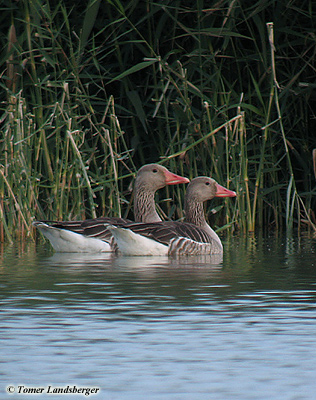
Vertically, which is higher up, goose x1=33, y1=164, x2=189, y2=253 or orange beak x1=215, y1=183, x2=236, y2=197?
orange beak x1=215, y1=183, x2=236, y2=197

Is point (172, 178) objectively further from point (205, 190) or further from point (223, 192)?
point (223, 192)

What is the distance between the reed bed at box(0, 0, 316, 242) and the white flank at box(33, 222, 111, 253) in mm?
680

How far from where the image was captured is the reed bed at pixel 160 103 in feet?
32.8

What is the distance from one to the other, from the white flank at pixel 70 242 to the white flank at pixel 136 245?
0.88ft

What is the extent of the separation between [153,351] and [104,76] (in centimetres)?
726

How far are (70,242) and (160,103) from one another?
100 inches

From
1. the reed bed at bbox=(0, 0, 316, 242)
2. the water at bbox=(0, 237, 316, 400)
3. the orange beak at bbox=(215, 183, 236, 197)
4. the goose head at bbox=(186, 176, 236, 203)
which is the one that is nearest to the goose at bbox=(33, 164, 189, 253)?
the goose head at bbox=(186, 176, 236, 203)

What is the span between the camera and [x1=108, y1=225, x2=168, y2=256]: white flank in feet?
28.6

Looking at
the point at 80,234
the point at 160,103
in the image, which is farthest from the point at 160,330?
the point at 160,103

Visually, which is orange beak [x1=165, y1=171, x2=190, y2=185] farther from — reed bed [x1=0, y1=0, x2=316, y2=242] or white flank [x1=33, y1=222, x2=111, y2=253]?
white flank [x1=33, y1=222, x2=111, y2=253]

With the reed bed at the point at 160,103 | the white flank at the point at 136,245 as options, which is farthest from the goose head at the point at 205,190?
the white flank at the point at 136,245

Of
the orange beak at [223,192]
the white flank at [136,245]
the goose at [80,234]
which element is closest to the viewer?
the white flank at [136,245]

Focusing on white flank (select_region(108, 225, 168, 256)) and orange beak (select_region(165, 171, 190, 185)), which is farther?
orange beak (select_region(165, 171, 190, 185))

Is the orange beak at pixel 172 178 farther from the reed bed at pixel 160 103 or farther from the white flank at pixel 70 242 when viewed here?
the white flank at pixel 70 242
